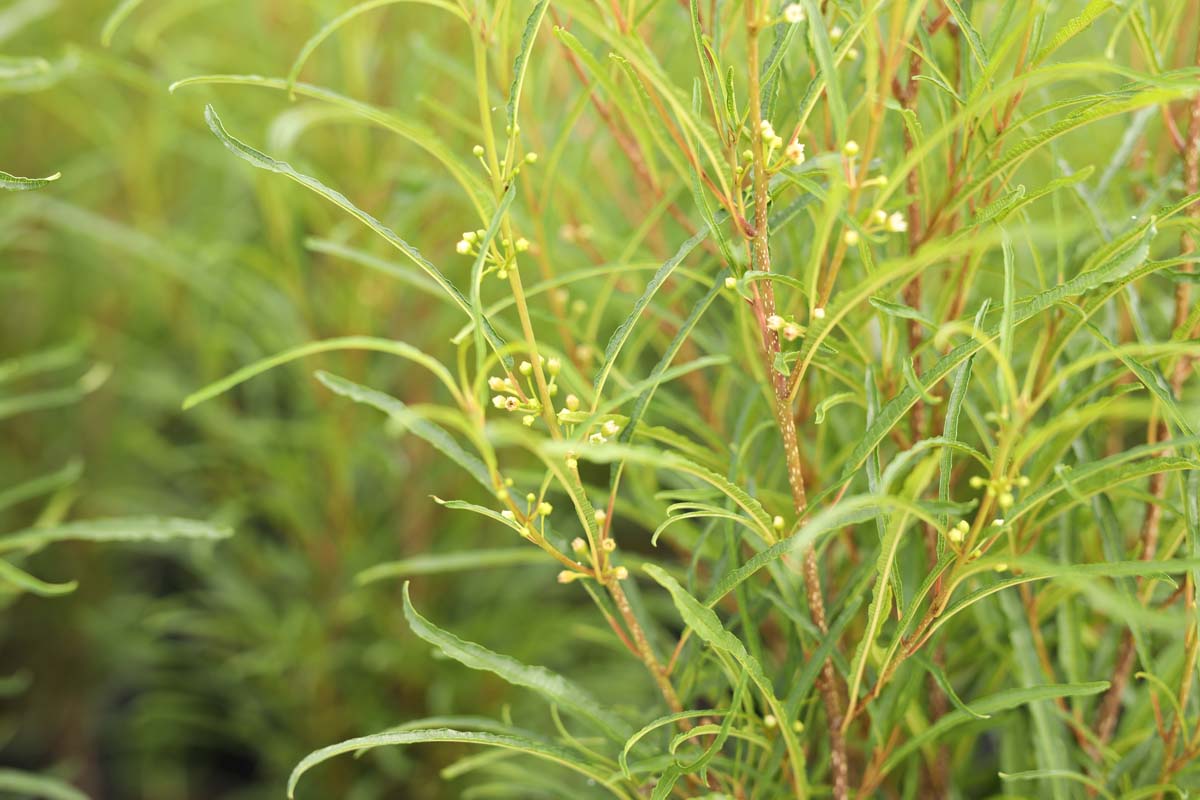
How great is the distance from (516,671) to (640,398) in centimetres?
12

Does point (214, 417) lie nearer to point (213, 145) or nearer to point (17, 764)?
point (213, 145)

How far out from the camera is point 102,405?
109 centimetres

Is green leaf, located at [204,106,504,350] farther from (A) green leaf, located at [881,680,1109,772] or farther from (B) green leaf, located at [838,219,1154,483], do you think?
(A) green leaf, located at [881,680,1109,772]

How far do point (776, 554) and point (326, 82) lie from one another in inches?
30.2

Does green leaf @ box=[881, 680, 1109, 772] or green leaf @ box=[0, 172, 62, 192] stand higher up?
green leaf @ box=[0, 172, 62, 192]

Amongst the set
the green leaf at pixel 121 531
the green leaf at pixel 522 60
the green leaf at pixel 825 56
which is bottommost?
the green leaf at pixel 121 531

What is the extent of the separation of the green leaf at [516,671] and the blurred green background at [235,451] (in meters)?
0.34

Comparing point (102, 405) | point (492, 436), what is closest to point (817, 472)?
point (492, 436)

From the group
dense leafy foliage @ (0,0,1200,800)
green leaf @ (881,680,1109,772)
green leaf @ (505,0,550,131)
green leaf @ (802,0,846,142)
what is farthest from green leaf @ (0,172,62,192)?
green leaf @ (881,680,1109,772)

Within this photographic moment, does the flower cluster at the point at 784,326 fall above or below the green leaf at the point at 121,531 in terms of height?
above

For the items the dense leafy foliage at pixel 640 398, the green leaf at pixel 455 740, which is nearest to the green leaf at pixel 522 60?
the dense leafy foliage at pixel 640 398

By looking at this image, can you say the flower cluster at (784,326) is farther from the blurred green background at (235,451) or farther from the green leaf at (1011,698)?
the blurred green background at (235,451)

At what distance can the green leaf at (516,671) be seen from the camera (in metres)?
0.37

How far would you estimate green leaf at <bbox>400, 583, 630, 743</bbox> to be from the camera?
0.37 meters
